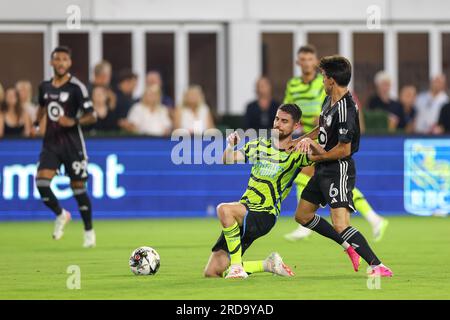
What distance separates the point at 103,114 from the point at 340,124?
1054 centimetres

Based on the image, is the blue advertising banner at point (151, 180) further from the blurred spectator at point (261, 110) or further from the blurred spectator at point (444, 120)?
the blurred spectator at point (444, 120)

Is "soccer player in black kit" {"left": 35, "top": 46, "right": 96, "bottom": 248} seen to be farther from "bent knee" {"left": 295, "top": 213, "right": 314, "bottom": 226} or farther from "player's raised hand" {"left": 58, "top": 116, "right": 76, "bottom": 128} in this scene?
"bent knee" {"left": 295, "top": 213, "right": 314, "bottom": 226}

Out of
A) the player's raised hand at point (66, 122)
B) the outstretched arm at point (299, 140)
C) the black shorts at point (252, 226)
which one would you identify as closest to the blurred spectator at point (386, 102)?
the player's raised hand at point (66, 122)

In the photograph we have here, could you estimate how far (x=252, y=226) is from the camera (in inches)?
440

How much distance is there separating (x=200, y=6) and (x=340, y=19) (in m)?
2.83

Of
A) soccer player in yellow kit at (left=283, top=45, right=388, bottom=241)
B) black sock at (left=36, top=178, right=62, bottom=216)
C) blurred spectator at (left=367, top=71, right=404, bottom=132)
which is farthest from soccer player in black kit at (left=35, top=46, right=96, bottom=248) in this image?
blurred spectator at (left=367, top=71, right=404, bottom=132)

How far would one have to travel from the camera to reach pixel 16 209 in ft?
65.3

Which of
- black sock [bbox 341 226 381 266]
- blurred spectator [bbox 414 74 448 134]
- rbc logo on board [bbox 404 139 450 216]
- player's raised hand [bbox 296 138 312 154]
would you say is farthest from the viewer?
blurred spectator [bbox 414 74 448 134]

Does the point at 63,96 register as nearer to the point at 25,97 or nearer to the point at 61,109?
the point at 61,109

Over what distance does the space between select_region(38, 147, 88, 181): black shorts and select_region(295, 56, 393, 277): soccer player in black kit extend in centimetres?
495

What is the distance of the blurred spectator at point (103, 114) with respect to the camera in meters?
21.0

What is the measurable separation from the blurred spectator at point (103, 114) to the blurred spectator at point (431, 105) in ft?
18.7

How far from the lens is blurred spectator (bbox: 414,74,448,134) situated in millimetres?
23312
